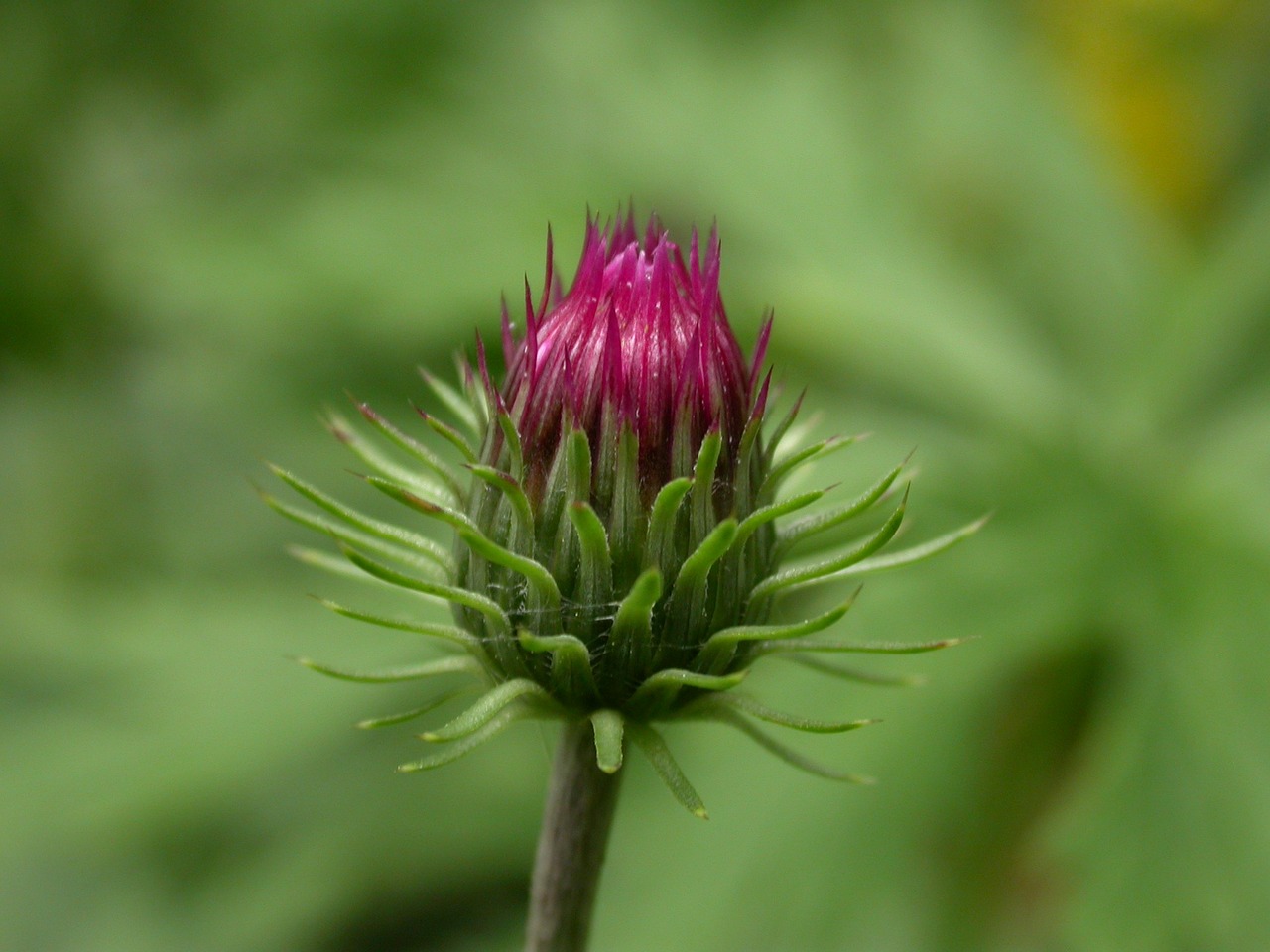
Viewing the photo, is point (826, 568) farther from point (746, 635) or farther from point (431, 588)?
point (431, 588)

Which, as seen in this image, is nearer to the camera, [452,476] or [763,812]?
[452,476]

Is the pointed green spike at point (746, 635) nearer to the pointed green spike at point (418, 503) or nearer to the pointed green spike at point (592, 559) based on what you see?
the pointed green spike at point (592, 559)

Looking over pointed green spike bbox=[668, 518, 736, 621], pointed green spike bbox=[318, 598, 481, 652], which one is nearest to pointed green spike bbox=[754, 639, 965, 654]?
pointed green spike bbox=[668, 518, 736, 621]

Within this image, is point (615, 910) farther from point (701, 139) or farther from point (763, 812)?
point (701, 139)

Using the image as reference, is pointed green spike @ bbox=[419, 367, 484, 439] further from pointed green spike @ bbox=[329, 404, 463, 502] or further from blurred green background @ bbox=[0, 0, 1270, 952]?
blurred green background @ bbox=[0, 0, 1270, 952]

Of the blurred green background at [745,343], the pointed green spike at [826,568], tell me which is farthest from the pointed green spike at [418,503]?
the blurred green background at [745,343]

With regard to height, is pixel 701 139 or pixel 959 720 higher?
pixel 701 139

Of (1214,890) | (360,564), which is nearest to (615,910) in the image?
(1214,890)

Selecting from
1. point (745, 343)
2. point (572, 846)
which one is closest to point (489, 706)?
point (572, 846)
